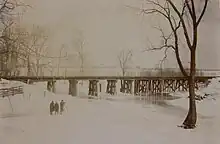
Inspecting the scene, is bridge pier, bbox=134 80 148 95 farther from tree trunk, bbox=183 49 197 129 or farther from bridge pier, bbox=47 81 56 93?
bridge pier, bbox=47 81 56 93

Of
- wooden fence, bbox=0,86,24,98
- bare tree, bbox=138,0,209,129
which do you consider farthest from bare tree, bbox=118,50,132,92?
wooden fence, bbox=0,86,24,98

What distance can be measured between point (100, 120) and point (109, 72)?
0.67 feet

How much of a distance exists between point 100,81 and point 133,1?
39 centimetres

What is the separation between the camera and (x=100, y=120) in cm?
141

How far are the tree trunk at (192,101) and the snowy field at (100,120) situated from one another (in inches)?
0.9

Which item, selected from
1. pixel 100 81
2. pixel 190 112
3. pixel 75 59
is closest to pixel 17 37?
pixel 75 59

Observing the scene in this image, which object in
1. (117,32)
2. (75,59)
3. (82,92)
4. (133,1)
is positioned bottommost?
(82,92)

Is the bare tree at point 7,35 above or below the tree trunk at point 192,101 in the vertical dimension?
above

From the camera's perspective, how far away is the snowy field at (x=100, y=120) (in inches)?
54.2

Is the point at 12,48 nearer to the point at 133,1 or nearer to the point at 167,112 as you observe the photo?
the point at 133,1

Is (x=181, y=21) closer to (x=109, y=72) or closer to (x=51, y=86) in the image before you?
(x=109, y=72)

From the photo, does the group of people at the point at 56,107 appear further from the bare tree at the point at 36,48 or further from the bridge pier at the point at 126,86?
the bridge pier at the point at 126,86

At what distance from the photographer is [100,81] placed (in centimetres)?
141

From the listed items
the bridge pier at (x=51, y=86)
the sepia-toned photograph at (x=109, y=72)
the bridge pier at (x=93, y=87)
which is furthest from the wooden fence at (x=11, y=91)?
the bridge pier at (x=93, y=87)
